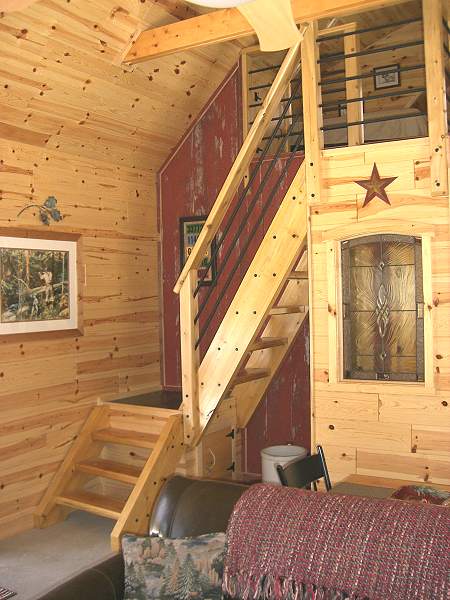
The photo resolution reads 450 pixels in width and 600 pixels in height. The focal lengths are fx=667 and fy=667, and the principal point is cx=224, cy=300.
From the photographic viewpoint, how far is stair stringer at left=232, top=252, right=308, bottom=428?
5.30 meters

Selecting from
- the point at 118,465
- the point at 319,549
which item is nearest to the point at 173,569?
the point at 319,549

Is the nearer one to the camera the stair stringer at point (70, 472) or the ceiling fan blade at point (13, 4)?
the ceiling fan blade at point (13, 4)

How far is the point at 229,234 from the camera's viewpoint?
567 centimetres

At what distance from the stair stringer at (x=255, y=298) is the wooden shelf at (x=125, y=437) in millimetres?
337

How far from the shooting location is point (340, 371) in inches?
161

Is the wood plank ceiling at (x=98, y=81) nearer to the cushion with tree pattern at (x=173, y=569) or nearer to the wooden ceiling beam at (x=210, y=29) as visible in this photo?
the wooden ceiling beam at (x=210, y=29)

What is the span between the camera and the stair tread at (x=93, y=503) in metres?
4.42

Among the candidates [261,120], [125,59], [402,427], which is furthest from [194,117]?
[402,427]

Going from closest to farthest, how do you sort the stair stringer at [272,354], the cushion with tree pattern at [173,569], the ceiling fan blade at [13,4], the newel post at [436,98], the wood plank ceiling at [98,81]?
the ceiling fan blade at [13,4] < the cushion with tree pattern at [173,569] < the newel post at [436,98] < the wood plank ceiling at [98,81] < the stair stringer at [272,354]

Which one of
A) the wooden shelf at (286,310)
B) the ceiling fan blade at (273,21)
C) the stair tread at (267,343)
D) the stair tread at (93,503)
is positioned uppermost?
the ceiling fan blade at (273,21)

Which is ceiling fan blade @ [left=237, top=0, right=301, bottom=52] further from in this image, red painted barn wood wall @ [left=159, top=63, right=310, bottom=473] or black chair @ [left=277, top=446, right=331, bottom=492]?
red painted barn wood wall @ [left=159, top=63, right=310, bottom=473]

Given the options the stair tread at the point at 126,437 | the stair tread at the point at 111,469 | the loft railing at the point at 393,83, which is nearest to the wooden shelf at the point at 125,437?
the stair tread at the point at 126,437

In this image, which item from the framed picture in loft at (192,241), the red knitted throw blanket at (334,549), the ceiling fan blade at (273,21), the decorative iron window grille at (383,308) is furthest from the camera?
the framed picture in loft at (192,241)

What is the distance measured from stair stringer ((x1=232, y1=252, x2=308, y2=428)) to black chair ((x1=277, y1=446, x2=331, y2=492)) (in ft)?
7.32
